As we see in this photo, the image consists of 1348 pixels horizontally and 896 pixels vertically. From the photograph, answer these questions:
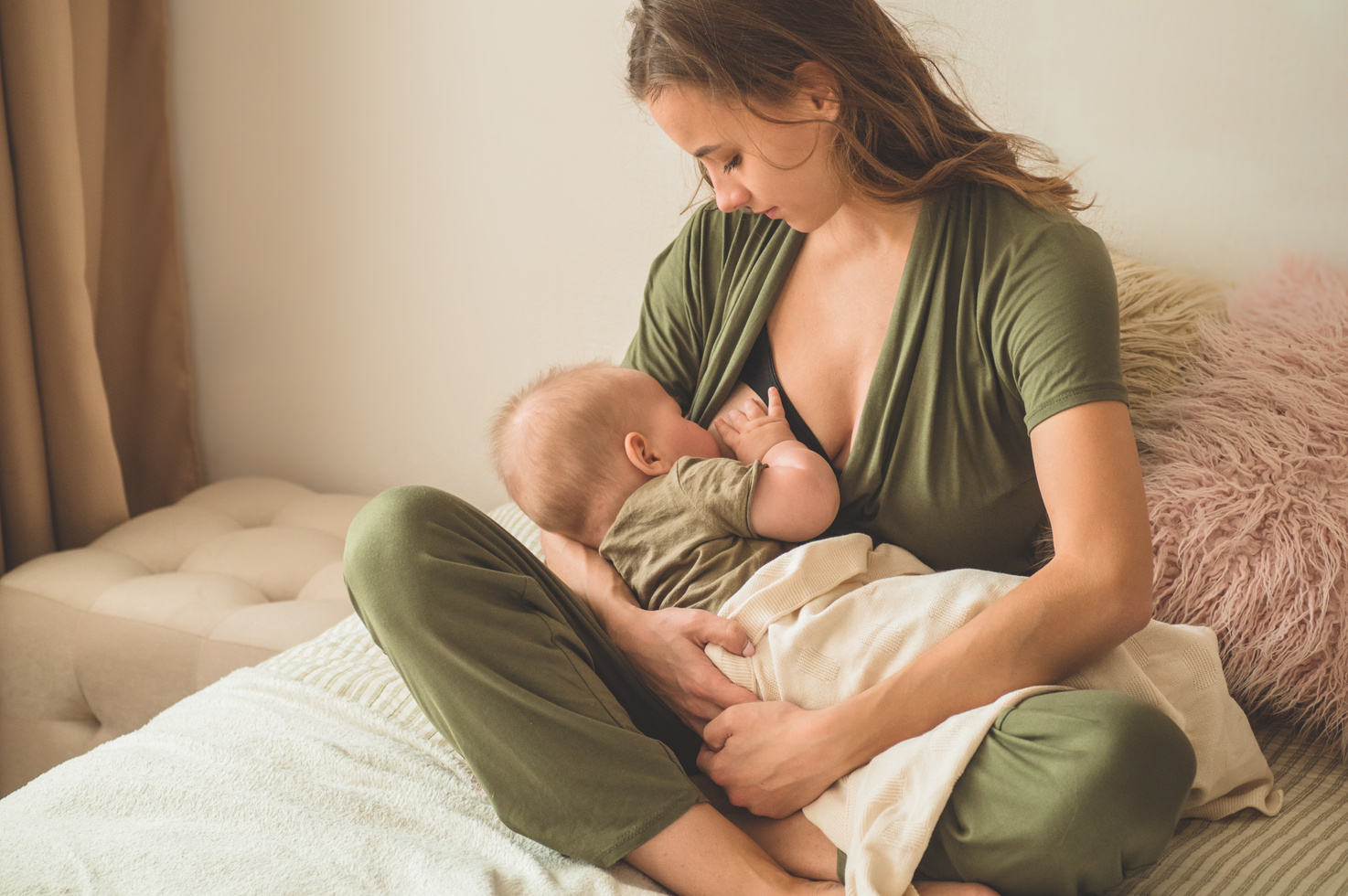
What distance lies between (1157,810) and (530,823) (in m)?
0.55

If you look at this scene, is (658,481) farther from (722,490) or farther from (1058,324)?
(1058,324)

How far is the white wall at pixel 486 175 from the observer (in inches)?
56.1

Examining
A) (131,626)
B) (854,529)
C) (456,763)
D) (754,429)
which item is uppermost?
(754,429)

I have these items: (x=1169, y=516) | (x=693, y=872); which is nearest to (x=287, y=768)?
(x=693, y=872)

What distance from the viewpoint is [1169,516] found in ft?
3.92

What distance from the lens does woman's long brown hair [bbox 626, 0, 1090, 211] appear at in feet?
3.39

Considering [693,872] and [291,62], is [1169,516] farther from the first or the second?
[291,62]

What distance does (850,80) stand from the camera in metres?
1.07

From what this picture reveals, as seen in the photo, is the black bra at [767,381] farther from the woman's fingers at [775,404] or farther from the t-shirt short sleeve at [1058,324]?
the t-shirt short sleeve at [1058,324]

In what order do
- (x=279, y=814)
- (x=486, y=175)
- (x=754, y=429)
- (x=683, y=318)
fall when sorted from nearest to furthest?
(x=279, y=814) → (x=754, y=429) → (x=683, y=318) → (x=486, y=175)

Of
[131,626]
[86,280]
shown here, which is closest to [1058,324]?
[131,626]

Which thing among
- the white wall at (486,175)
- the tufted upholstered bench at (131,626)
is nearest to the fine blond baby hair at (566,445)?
the tufted upholstered bench at (131,626)

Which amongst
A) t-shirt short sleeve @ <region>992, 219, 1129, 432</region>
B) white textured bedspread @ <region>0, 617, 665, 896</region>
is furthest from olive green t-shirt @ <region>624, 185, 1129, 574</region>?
white textured bedspread @ <region>0, 617, 665, 896</region>

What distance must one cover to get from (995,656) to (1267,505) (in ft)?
1.53
